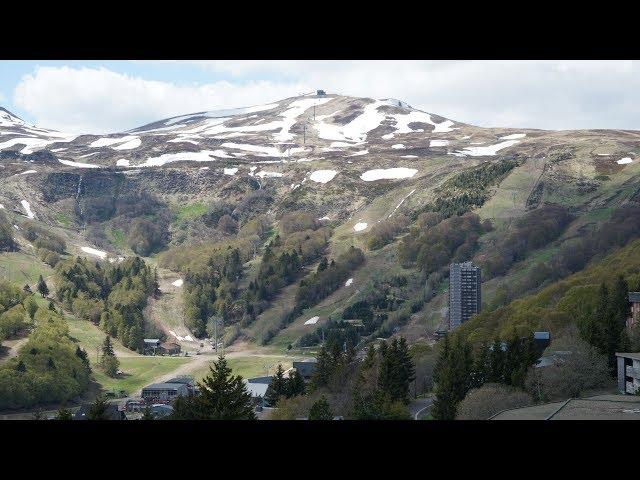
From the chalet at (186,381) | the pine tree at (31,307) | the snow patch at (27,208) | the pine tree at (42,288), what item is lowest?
the chalet at (186,381)

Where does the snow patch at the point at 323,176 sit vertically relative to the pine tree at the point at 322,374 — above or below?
above

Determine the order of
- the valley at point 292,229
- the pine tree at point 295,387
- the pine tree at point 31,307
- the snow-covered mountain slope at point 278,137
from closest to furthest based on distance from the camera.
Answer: the pine tree at point 295,387
the valley at point 292,229
the pine tree at point 31,307
the snow-covered mountain slope at point 278,137

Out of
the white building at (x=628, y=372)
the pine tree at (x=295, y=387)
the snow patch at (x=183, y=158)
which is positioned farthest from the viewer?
the snow patch at (x=183, y=158)

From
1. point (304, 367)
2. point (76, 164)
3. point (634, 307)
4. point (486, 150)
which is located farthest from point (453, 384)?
point (76, 164)

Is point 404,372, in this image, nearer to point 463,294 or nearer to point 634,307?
point 634,307

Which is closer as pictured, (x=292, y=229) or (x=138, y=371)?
(x=138, y=371)

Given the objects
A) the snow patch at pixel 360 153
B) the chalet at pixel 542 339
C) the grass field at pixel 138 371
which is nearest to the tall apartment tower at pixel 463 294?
the grass field at pixel 138 371

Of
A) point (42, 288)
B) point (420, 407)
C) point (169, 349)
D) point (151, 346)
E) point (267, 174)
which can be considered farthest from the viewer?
point (267, 174)

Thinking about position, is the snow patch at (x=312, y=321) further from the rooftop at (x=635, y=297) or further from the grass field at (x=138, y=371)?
the rooftop at (x=635, y=297)
